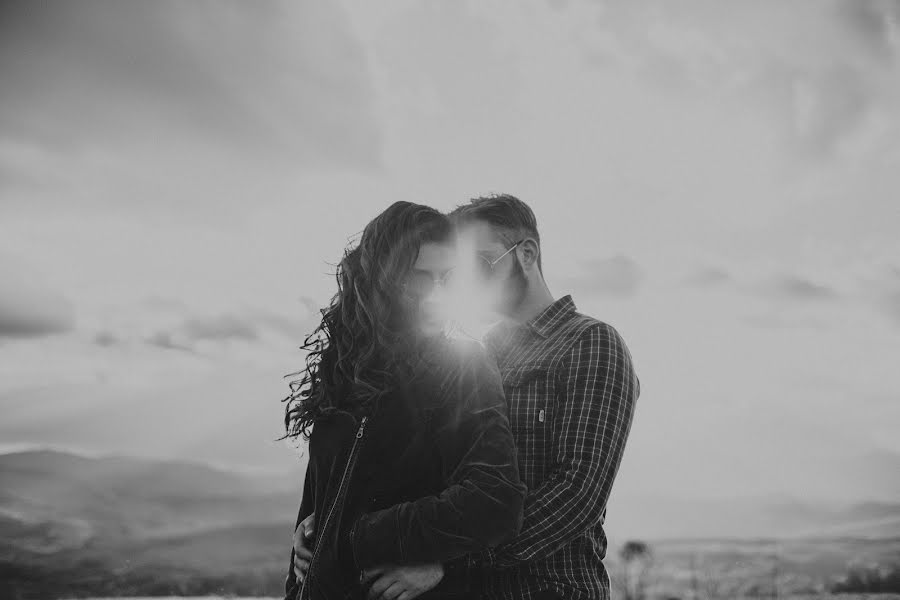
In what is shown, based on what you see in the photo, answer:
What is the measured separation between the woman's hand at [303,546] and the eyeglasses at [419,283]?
0.85m

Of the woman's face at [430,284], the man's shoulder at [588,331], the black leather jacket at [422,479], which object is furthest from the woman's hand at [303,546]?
the man's shoulder at [588,331]

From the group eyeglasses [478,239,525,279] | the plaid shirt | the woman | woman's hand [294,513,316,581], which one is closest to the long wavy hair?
the woman

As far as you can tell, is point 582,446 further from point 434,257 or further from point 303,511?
point 303,511

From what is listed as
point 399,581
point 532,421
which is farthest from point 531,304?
point 399,581

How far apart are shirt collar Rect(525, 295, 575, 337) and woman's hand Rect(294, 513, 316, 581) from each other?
1471 millimetres

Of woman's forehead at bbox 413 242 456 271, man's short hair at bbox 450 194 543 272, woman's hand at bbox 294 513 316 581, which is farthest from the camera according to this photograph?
man's short hair at bbox 450 194 543 272

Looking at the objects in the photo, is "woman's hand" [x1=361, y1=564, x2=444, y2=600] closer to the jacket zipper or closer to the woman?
the woman

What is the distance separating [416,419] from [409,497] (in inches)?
9.4

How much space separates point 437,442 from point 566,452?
86cm

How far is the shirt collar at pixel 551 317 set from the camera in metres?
3.18

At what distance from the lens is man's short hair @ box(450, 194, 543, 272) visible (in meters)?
3.57

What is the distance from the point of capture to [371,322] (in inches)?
84.8

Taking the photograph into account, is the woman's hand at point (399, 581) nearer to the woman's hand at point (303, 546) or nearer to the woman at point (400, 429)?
the woman at point (400, 429)

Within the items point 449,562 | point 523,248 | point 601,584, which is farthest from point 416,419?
point 523,248
